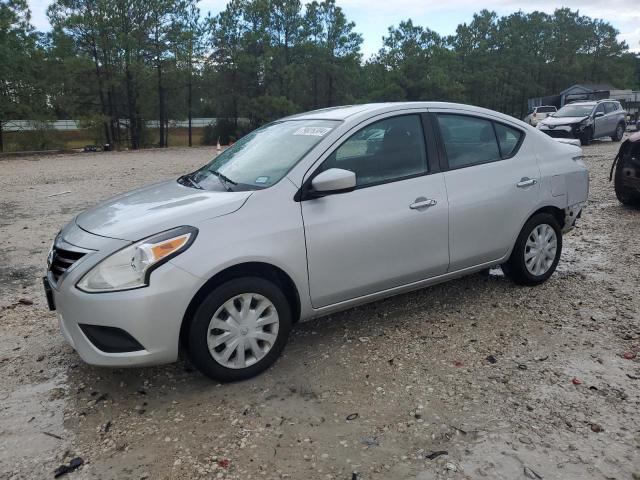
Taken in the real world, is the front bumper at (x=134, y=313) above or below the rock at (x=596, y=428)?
above

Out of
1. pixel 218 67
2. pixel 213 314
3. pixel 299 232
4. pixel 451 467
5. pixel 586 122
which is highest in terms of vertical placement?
pixel 218 67

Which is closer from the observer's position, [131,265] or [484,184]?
[131,265]

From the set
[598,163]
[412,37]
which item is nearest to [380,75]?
[412,37]

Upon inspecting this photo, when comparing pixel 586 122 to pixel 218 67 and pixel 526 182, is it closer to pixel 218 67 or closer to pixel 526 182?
pixel 526 182

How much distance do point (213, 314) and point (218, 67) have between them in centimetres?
4414

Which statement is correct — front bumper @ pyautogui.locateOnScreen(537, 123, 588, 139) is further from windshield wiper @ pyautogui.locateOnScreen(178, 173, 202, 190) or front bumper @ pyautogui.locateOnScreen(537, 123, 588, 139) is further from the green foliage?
the green foliage

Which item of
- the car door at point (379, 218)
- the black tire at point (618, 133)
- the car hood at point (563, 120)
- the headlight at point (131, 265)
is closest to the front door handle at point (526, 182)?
the car door at point (379, 218)

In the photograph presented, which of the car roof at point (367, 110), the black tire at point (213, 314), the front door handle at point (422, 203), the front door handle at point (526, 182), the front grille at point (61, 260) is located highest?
the car roof at point (367, 110)

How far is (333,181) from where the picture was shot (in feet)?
11.3

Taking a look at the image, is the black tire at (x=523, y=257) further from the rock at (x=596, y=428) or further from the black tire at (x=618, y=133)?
the black tire at (x=618, y=133)

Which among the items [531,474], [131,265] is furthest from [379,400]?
[131,265]

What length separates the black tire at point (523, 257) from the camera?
473 cm

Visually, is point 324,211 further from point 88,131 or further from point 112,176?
point 88,131

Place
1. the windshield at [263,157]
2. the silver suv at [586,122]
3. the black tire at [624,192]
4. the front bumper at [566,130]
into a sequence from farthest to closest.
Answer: the silver suv at [586,122] → the front bumper at [566,130] → the black tire at [624,192] → the windshield at [263,157]
